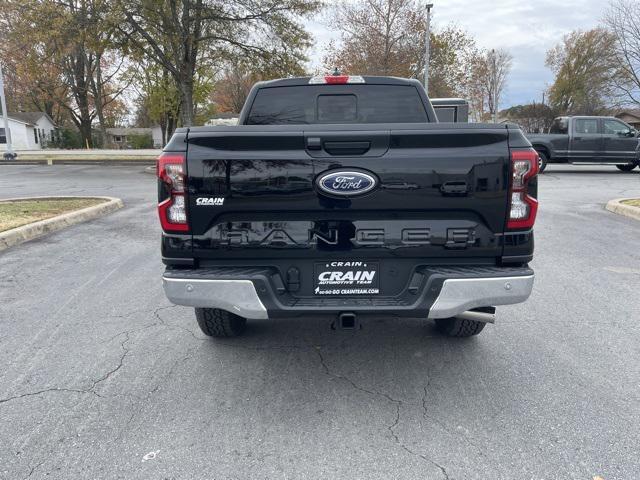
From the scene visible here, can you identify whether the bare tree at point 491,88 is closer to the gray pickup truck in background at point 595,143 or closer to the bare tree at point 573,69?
the bare tree at point 573,69

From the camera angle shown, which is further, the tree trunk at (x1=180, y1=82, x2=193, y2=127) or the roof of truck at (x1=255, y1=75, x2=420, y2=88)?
the tree trunk at (x1=180, y1=82, x2=193, y2=127)

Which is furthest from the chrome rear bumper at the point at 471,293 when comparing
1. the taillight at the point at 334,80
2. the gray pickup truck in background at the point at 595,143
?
the gray pickup truck in background at the point at 595,143

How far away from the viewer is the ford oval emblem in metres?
2.69

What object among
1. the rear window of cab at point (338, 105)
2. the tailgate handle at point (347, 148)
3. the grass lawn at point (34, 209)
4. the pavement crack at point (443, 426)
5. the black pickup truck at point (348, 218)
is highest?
the rear window of cab at point (338, 105)

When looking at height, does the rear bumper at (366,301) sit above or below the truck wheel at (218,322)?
above

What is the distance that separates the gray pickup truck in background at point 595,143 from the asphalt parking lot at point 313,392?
567 inches

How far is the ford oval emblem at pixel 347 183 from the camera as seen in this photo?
269cm

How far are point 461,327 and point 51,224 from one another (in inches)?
277

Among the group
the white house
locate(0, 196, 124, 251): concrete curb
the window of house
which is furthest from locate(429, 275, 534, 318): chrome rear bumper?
the white house

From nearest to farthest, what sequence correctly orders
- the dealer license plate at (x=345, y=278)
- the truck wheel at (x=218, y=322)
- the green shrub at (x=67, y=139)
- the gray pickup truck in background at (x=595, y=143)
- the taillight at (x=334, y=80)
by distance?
the dealer license plate at (x=345, y=278) < the truck wheel at (x=218, y=322) < the taillight at (x=334, y=80) < the gray pickup truck in background at (x=595, y=143) < the green shrub at (x=67, y=139)

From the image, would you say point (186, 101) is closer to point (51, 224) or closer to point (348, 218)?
point (51, 224)

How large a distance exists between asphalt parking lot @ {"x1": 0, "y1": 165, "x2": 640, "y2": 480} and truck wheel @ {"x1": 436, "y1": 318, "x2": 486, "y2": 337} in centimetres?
8

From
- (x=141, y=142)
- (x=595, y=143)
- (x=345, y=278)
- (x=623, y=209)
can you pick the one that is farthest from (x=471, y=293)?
(x=141, y=142)

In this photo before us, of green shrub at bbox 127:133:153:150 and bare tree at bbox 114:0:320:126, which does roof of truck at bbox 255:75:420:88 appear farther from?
green shrub at bbox 127:133:153:150
